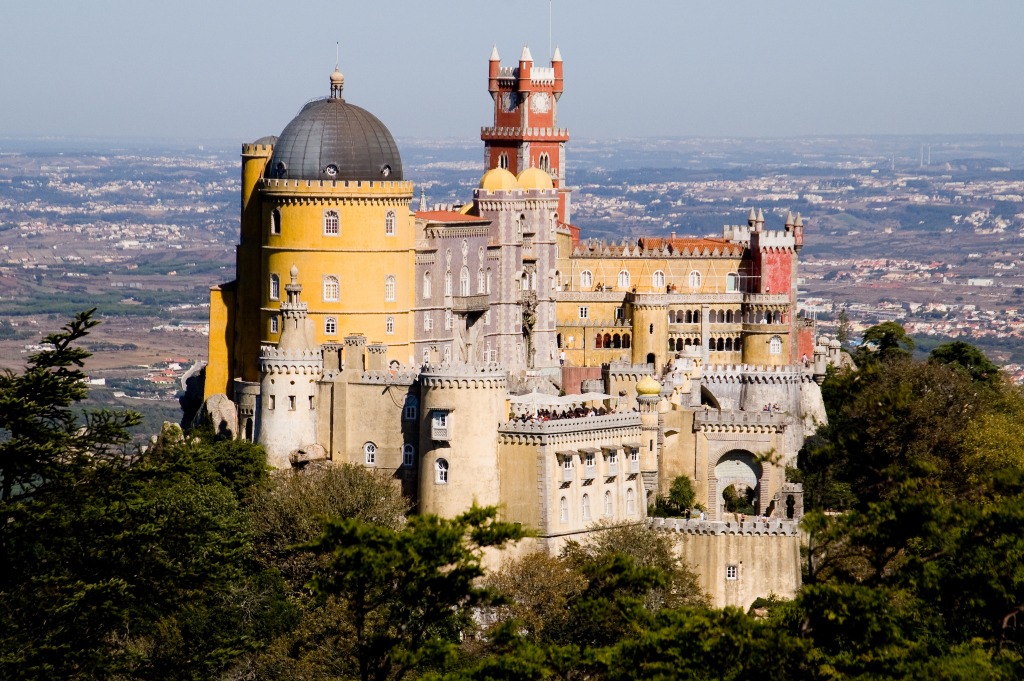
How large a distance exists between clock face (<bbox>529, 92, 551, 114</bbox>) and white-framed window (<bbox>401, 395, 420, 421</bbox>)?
42.1m

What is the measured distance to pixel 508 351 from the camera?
4235 inches

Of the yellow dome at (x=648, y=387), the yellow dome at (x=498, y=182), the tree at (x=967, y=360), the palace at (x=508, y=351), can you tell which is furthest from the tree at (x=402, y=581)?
the tree at (x=967, y=360)

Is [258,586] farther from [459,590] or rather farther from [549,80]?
[549,80]

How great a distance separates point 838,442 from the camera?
99688 millimetres

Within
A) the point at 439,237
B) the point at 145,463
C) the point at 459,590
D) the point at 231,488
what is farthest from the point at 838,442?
the point at 145,463

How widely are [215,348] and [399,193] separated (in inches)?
435

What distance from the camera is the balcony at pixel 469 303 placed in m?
103

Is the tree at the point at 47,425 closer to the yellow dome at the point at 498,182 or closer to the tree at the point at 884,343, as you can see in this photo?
the yellow dome at the point at 498,182

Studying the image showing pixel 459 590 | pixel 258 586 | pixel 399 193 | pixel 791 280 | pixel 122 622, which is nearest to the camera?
pixel 122 622

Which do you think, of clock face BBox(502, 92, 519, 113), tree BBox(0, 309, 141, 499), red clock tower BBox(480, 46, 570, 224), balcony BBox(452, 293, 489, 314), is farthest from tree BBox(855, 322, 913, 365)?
tree BBox(0, 309, 141, 499)

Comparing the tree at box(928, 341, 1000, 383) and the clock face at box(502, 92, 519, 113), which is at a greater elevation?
the clock face at box(502, 92, 519, 113)

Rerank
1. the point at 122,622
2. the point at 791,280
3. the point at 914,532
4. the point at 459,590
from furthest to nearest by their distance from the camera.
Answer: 1. the point at 791,280
2. the point at 914,532
3. the point at 459,590
4. the point at 122,622

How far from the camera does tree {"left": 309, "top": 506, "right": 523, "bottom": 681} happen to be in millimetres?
68312

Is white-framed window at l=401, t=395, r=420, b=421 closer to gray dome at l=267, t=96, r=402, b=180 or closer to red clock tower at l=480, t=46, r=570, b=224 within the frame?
gray dome at l=267, t=96, r=402, b=180
